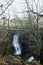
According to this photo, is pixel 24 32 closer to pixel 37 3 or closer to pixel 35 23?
pixel 35 23

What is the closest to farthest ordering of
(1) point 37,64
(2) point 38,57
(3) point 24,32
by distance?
(1) point 37,64, (2) point 38,57, (3) point 24,32

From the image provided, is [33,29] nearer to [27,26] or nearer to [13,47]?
[27,26]

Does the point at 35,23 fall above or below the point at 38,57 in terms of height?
above

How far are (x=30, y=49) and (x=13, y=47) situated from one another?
2.19 metres

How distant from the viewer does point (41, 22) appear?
2127 cm

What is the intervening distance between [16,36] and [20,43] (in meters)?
0.77

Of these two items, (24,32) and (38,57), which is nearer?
(38,57)

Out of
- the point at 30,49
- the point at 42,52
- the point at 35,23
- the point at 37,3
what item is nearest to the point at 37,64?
the point at 42,52

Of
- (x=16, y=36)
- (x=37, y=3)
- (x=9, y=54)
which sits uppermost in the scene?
(x=37, y=3)

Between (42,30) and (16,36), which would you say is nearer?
(42,30)

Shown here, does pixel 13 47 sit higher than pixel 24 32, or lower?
lower

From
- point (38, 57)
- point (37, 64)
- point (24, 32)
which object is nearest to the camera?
point (37, 64)

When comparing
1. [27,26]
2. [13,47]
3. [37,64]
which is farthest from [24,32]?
[37,64]

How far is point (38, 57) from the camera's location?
64.3 feet
